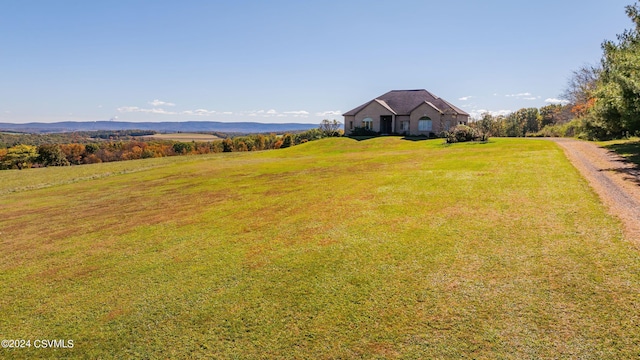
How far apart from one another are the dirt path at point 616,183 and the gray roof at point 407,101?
33597mm

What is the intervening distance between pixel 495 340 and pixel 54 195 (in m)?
25.0

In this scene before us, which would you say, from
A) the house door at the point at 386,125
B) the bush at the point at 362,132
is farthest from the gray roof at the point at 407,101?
the bush at the point at 362,132

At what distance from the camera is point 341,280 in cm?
694

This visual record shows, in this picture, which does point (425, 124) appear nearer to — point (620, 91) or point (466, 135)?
point (466, 135)

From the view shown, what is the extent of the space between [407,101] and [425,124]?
329 inches

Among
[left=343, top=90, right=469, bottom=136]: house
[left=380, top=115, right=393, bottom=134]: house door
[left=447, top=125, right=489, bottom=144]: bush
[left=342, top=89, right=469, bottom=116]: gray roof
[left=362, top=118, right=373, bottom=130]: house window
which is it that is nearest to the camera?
[left=447, top=125, right=489, bottom=144]: bush

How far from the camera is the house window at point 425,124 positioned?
51003 mm

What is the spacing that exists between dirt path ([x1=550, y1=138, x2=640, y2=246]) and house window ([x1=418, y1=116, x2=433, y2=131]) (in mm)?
30344

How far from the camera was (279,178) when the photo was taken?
20.8m

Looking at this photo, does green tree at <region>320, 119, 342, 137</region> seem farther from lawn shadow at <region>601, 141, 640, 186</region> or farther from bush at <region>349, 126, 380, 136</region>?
lawn shadow at <region>601, 141, 640, 186</region>

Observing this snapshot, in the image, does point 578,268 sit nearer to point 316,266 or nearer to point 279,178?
point 316,266

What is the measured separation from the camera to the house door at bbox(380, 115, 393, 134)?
183 feet

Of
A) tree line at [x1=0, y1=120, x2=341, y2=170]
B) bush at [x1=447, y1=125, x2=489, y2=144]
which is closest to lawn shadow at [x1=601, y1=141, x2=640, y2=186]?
bush at [x1=447, y1=125, x2=489, y2=144]

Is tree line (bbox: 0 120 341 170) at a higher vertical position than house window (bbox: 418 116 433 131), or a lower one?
lower
